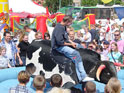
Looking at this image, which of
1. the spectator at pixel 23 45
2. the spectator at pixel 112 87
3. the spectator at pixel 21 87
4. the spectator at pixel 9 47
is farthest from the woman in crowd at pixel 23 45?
the spectator at pixel 112 87

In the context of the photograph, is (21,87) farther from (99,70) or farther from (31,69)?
(31,69)

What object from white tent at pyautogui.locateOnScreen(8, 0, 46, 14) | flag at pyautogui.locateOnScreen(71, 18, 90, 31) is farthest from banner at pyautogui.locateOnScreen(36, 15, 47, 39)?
white tent at pyautogui.locateOnScreen(8, 0, 46, 14)

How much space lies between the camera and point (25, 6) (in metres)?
20.7

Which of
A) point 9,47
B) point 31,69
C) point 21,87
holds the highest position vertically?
point 9,47

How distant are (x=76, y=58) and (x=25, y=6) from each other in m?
16.9

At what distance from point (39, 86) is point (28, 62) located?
2.32 m

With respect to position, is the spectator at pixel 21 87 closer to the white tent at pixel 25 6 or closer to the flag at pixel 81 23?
the flag at pixel 81 23

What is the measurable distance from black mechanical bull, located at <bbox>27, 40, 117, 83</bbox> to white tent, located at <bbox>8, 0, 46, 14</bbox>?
15423 mm

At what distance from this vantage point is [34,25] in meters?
12.7

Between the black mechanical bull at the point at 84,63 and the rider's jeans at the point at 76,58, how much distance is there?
11 centimetres

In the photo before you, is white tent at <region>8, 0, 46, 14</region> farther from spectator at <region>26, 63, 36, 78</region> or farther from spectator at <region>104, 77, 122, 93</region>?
spectator at <region>104, 77, 122, 93</region>

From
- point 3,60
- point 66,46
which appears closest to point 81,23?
point 3,60

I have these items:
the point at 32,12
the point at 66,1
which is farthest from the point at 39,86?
the point at 66,1

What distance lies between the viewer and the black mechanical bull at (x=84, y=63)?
439 cm
